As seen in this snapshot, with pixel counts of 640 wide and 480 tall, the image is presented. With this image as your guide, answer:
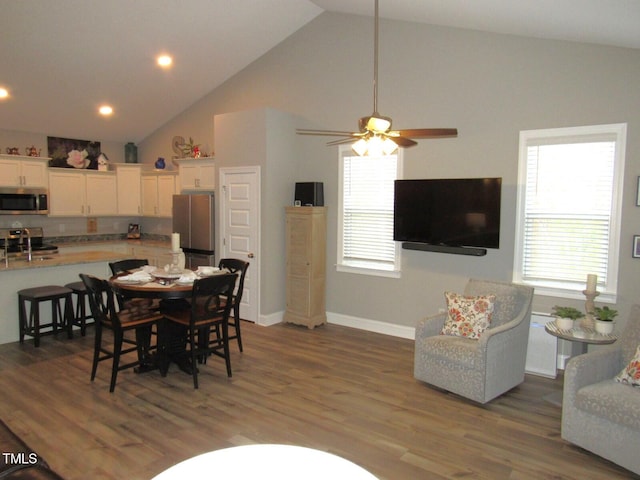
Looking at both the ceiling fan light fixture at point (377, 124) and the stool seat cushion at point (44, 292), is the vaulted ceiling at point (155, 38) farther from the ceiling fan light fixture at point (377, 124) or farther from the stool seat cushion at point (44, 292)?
the stool seat cushion at point (44, 292)

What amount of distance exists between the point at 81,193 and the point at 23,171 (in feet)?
3.08

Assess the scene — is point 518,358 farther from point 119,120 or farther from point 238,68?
point 119,120

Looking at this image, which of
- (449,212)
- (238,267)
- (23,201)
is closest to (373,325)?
(449,212)

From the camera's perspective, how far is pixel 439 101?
16.5 feet

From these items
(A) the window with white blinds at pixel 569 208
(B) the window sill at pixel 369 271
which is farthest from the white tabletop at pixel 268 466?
(B) the window sill at pixel 369 271

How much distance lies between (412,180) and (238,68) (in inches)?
133

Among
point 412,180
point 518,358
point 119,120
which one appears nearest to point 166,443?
point 518,358

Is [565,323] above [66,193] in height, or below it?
below

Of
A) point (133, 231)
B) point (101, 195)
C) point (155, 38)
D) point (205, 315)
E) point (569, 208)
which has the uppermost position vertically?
point (155, 38)

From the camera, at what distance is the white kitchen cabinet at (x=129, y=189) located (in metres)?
8.13

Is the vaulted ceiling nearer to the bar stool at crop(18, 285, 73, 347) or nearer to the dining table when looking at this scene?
the bar stool at crop(18, 285, 73, 347)

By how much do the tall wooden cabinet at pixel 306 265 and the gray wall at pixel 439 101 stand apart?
0.18 m

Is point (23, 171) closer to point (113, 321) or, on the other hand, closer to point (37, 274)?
point (37, 274)

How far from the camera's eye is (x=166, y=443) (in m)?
3.05
